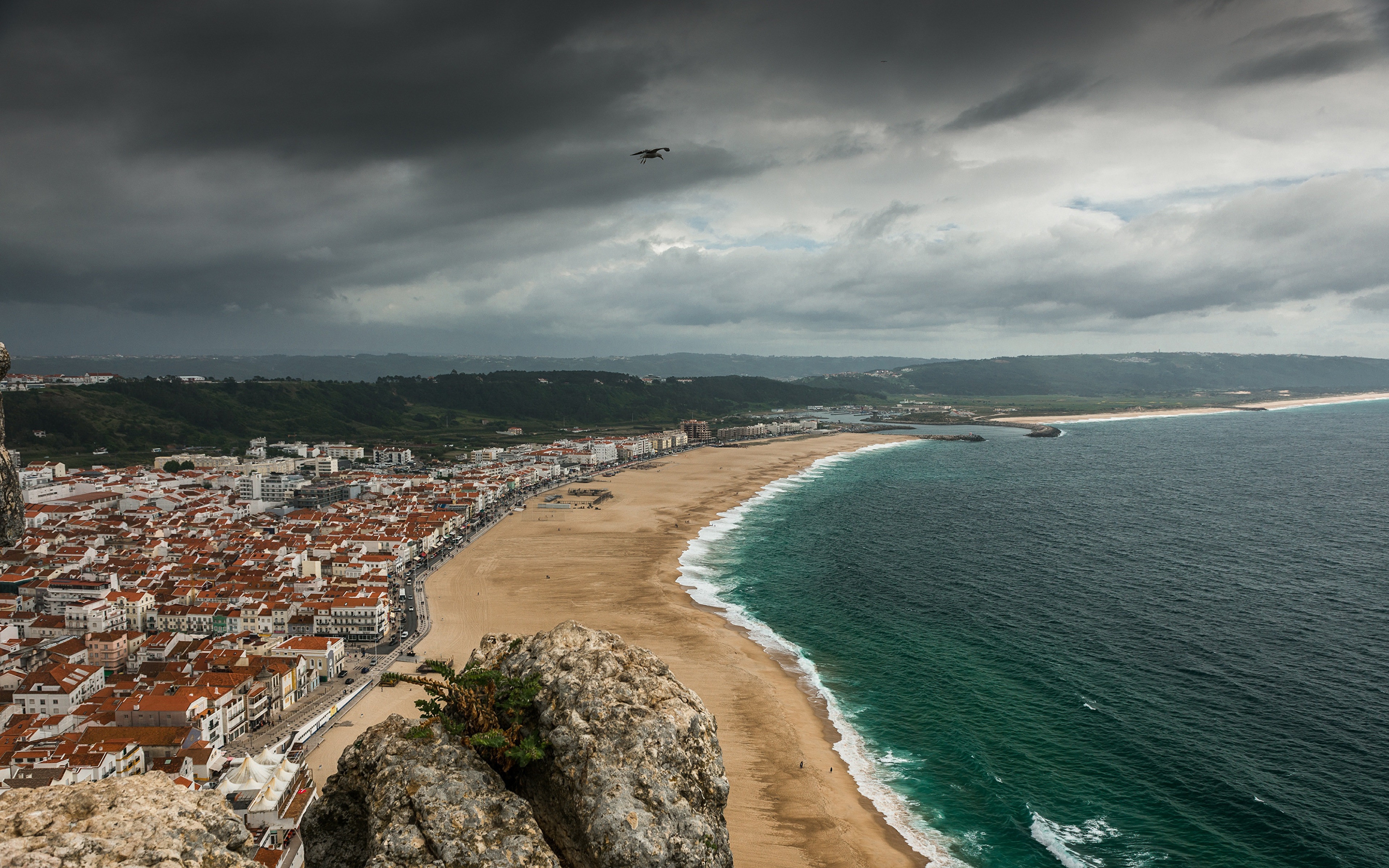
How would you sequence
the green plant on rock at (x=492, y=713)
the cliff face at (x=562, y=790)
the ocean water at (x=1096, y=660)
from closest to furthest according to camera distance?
the cliff face at (x=562, y=790) < the green plant on rock at (x=492, y=713) < the ocean water at (x=1096, y=660)

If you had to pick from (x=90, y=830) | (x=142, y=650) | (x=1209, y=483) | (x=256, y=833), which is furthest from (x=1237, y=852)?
(x=1209, y=483)

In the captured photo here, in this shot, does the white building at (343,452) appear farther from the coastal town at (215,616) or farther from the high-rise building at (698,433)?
the high-rise building at (698,433)

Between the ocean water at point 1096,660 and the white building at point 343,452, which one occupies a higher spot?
the white building at point 343,452

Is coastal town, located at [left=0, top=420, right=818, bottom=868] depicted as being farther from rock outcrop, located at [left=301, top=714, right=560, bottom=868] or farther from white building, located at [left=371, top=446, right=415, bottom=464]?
white building, located at [left=371, top=446, right=415, bottom=464]

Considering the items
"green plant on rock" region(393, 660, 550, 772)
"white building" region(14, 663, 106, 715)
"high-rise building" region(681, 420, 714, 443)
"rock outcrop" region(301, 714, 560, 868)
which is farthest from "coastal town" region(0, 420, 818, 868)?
"high-rise building" region(681, 420, 714, 443)

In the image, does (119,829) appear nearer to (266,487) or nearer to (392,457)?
(266,487)

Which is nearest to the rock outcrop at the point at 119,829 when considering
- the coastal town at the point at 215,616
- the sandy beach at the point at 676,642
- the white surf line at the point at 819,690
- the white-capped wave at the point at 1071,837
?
the coastal town at the point at 215,616
